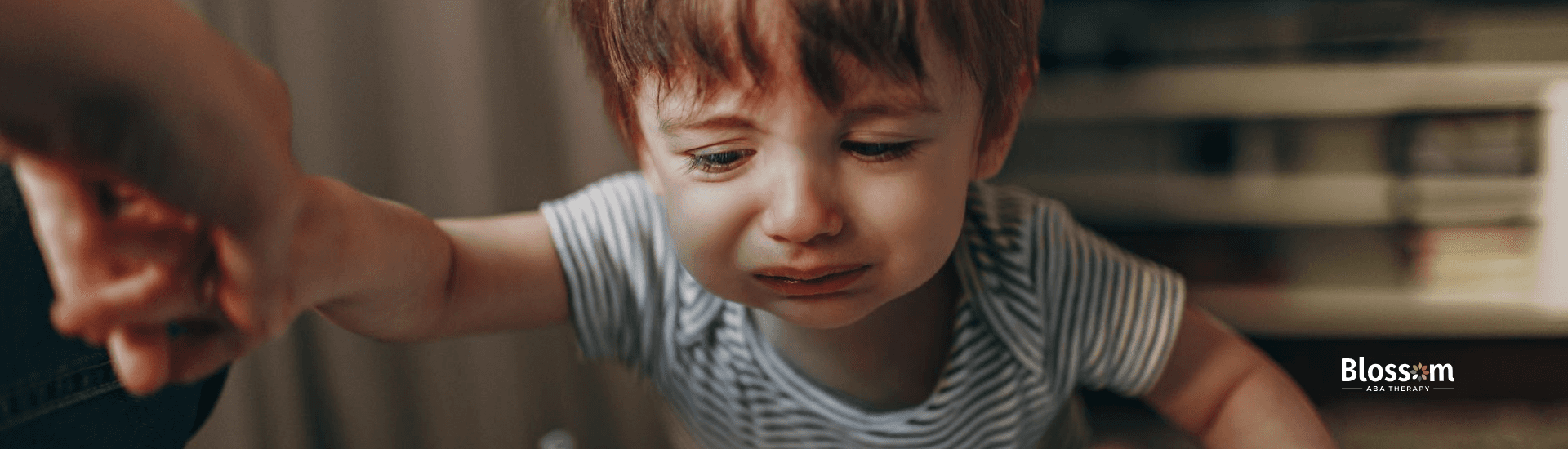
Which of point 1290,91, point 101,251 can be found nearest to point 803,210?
point 101,251

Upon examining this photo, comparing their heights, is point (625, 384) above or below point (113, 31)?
below

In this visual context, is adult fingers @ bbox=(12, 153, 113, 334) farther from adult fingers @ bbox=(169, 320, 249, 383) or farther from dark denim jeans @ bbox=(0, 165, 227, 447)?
dark denim jeans @ bbox=(0, 165, 227, 447)

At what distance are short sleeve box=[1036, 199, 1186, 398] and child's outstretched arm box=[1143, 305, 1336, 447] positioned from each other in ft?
0.08

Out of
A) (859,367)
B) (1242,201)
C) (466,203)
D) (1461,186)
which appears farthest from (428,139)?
(1461,186)

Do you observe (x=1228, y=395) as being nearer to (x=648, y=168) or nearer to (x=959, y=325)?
(x=959, y=325)

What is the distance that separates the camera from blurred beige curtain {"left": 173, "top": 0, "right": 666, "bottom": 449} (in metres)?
0.78

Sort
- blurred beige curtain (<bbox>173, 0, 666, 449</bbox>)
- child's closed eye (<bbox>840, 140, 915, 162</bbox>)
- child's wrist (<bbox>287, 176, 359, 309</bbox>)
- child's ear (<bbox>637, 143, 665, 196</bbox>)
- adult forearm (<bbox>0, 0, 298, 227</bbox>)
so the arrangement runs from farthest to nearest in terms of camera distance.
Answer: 1. blurred beige curtain (<bbox>173, 0, 666, 449</bbox>)
2. child's ear (<bbox>637, 143, 665, 196</bbox>)
3. child's closed eye (<bbox>840, 140, 915, 162</bbox>)
4. child's wrist (<bbox>287, 176, 359, 309</bbox>)
5. adult forearm (<bbox>0, 0, 298, 227</bbox>)

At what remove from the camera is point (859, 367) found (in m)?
0.65

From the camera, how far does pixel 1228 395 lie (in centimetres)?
67

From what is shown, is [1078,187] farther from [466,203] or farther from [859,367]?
[466,203]

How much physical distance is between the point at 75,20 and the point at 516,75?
61 cm

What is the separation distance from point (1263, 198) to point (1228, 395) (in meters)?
0.45

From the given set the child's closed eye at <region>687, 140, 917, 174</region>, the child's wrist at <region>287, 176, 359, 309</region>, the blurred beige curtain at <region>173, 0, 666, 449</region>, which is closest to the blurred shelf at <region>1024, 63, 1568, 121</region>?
the blurred beige curtain at <region>173, 0, 666, 449</region>

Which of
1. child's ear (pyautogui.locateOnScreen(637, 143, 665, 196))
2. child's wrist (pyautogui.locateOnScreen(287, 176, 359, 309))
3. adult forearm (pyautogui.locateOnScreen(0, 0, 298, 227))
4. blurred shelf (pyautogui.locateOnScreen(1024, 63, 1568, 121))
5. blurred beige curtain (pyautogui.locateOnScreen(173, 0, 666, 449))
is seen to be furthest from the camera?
blurred shelf (pyautogui.locateOnScreen(1024, 63, 1568, 121))
